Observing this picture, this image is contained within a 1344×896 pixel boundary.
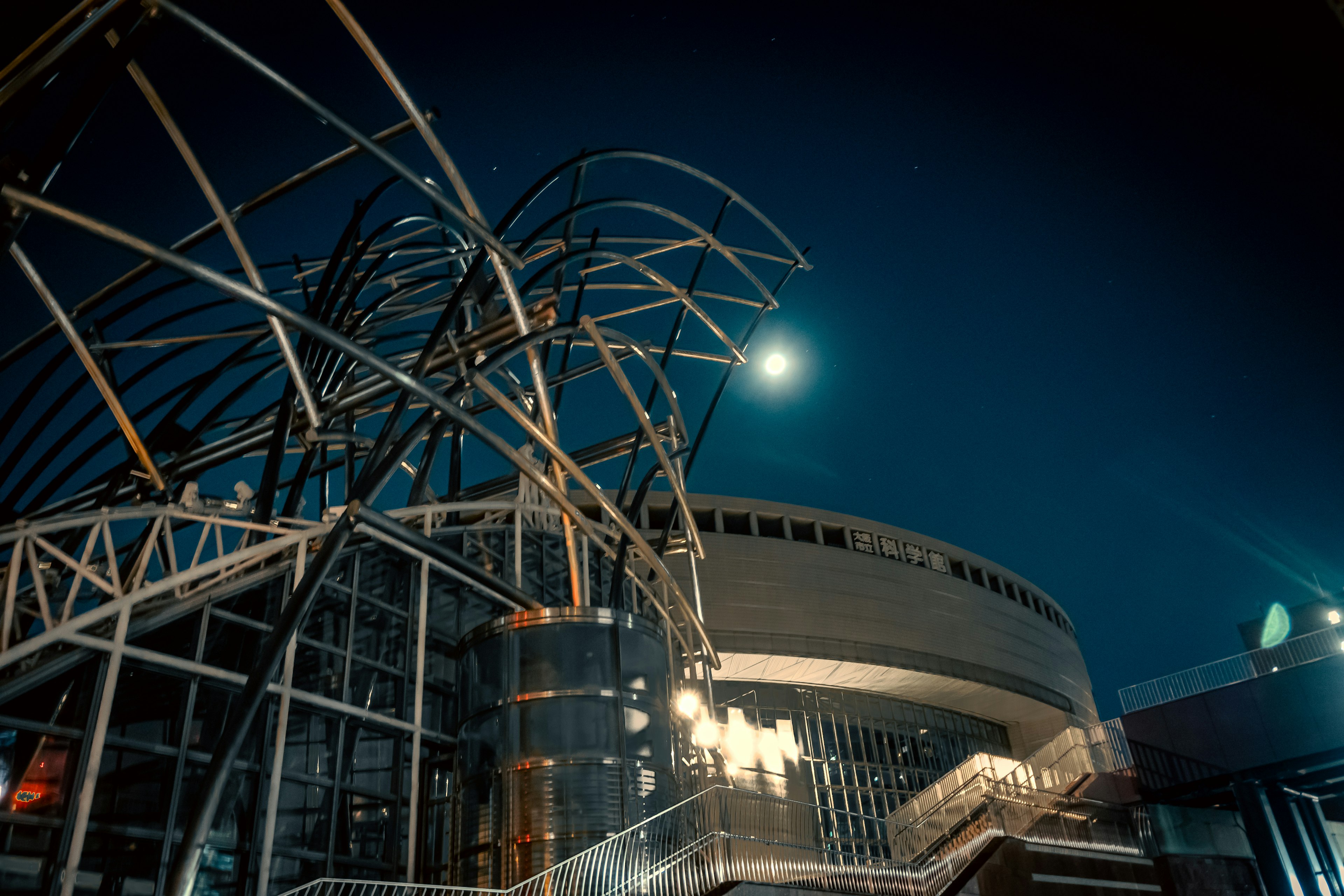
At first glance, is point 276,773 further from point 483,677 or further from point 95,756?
point 483,677

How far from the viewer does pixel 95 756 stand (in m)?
14.0

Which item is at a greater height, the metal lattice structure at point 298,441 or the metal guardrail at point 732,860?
the metal lattice structure at point 298,441

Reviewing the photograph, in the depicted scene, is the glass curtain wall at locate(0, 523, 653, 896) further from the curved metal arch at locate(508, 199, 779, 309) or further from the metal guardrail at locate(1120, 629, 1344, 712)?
the metal guardrail at locate(1120, 629, 1344, 712)

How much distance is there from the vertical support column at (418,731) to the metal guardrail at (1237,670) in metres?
27.4

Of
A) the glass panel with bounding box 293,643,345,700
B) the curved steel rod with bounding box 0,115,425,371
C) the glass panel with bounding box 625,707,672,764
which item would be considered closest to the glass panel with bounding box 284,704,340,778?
the glass panel with bounding box 293,643,345,700

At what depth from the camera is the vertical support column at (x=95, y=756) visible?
43.0 feet

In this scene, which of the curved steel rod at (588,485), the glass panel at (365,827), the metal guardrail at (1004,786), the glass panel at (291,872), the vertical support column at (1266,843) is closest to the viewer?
the glass panel at (291,872)

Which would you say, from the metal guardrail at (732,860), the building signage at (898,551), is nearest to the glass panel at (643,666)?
the metal guardrail at (732,860)

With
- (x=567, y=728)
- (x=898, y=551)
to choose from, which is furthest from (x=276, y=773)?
(x=898, y=551)

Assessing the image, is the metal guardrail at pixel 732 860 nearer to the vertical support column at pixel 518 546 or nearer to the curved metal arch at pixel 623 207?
the vertical support column at pixel 518 546

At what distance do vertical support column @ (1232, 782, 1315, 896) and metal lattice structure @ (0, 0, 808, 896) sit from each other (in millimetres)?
19723

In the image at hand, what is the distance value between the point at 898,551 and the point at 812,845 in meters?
35.2

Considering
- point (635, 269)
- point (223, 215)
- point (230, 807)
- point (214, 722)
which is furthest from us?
point (635, 269)

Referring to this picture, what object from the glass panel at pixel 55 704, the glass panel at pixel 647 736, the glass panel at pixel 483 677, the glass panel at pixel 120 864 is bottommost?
the glass panel at pixel 120 864
